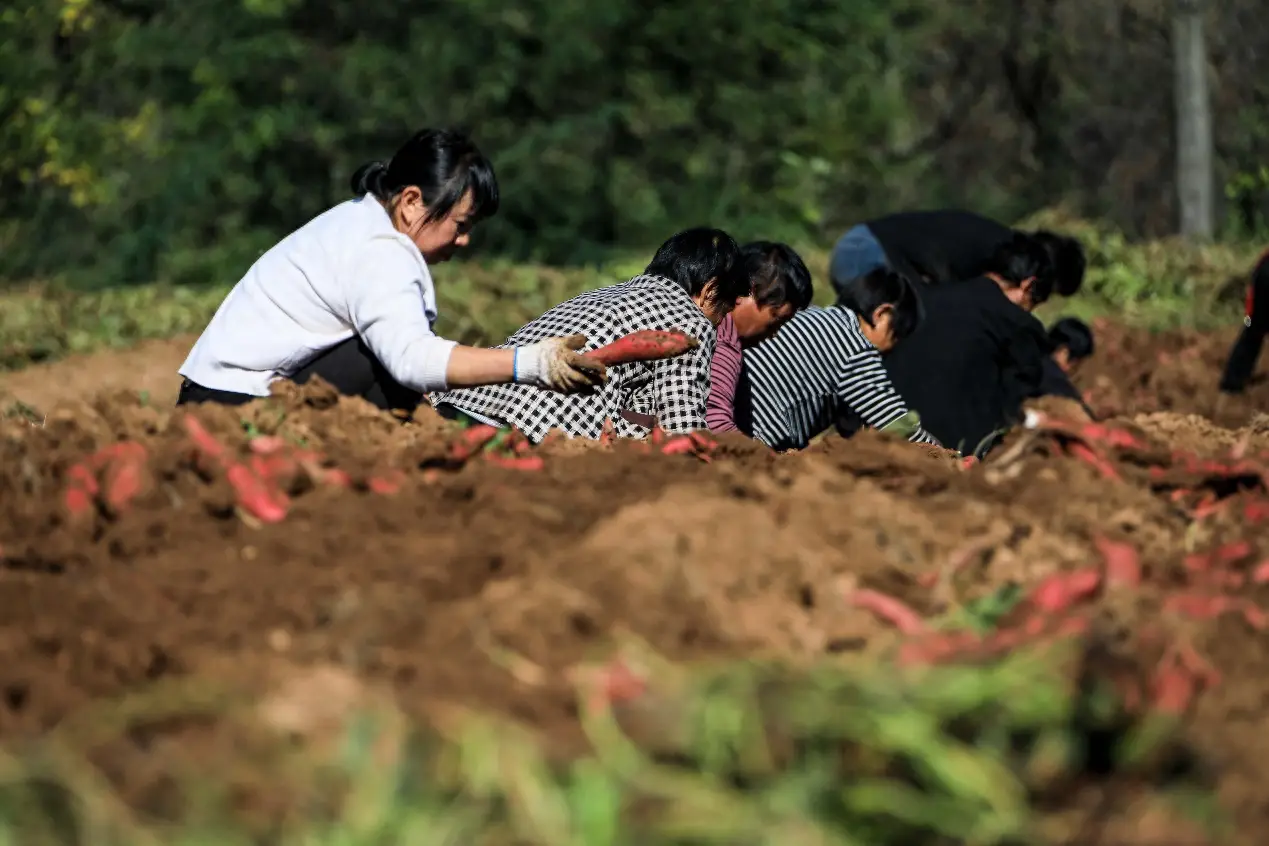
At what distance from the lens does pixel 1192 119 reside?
21266mm

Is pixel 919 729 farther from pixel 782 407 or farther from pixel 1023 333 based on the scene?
pixel 1023 333

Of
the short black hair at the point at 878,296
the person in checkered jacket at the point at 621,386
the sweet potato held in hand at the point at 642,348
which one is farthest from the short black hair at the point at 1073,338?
the sweet potato held in hand at the point at 642,348

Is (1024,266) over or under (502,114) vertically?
over

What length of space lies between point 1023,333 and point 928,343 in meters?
0.43

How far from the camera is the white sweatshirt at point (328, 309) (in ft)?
16.2

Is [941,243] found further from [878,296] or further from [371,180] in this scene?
[371,180]

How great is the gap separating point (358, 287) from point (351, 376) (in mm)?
312

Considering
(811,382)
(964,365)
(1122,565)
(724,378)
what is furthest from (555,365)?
(964,365)

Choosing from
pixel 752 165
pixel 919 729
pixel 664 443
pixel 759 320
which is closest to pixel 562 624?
pixel 919 729

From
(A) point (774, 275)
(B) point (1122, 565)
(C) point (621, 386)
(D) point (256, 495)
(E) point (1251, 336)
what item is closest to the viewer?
(B) point (1122, 565)

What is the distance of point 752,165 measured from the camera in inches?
910

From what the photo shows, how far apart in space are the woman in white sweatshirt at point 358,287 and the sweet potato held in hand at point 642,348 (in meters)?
0.47

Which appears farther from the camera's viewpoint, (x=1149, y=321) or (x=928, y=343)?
(x=1149, y=321)

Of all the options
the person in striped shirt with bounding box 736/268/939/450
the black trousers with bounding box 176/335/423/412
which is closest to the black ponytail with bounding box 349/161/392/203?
the black trousers with bounding box 176/335/423/412
